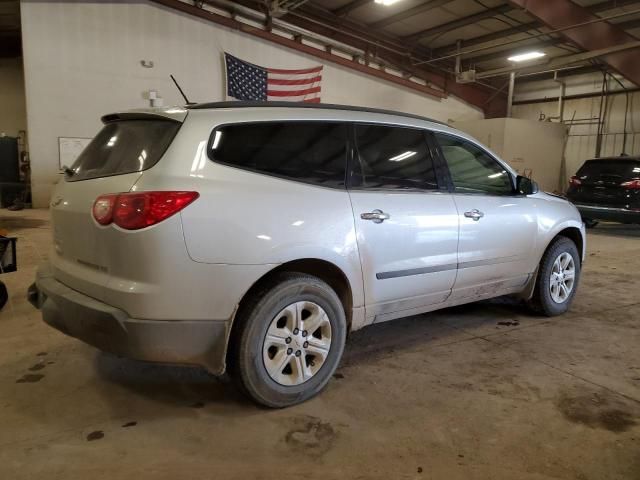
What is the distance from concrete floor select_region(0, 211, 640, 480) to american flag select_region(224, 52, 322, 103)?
9.44 metres

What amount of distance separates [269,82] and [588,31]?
24.9 feet

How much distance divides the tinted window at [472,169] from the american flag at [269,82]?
943 cm

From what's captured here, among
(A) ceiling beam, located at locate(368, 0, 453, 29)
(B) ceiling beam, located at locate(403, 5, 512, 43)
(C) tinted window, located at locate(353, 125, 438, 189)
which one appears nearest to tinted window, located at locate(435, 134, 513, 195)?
(C) tinted window, located at locate(353, 125, 438, 189)

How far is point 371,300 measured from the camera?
2.81 metres

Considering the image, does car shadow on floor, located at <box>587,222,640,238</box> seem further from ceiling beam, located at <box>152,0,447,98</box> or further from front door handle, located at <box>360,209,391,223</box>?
front door handle, located at <box>360,209,391,223</box>

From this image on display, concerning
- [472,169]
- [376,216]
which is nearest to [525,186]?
[472,169]

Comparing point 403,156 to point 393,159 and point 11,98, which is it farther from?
point 11,98

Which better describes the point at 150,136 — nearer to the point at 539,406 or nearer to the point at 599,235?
the point at 539,406

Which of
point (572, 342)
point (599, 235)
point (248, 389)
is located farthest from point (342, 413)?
point (599, 235)

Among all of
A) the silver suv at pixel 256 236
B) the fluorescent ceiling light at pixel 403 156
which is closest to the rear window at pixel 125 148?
the silver suv at pixel 256 236

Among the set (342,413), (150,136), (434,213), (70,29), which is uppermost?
(70,29)

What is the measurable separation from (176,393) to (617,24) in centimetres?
1346

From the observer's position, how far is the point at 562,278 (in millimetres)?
4129

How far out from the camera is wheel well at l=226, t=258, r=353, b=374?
236 cm
